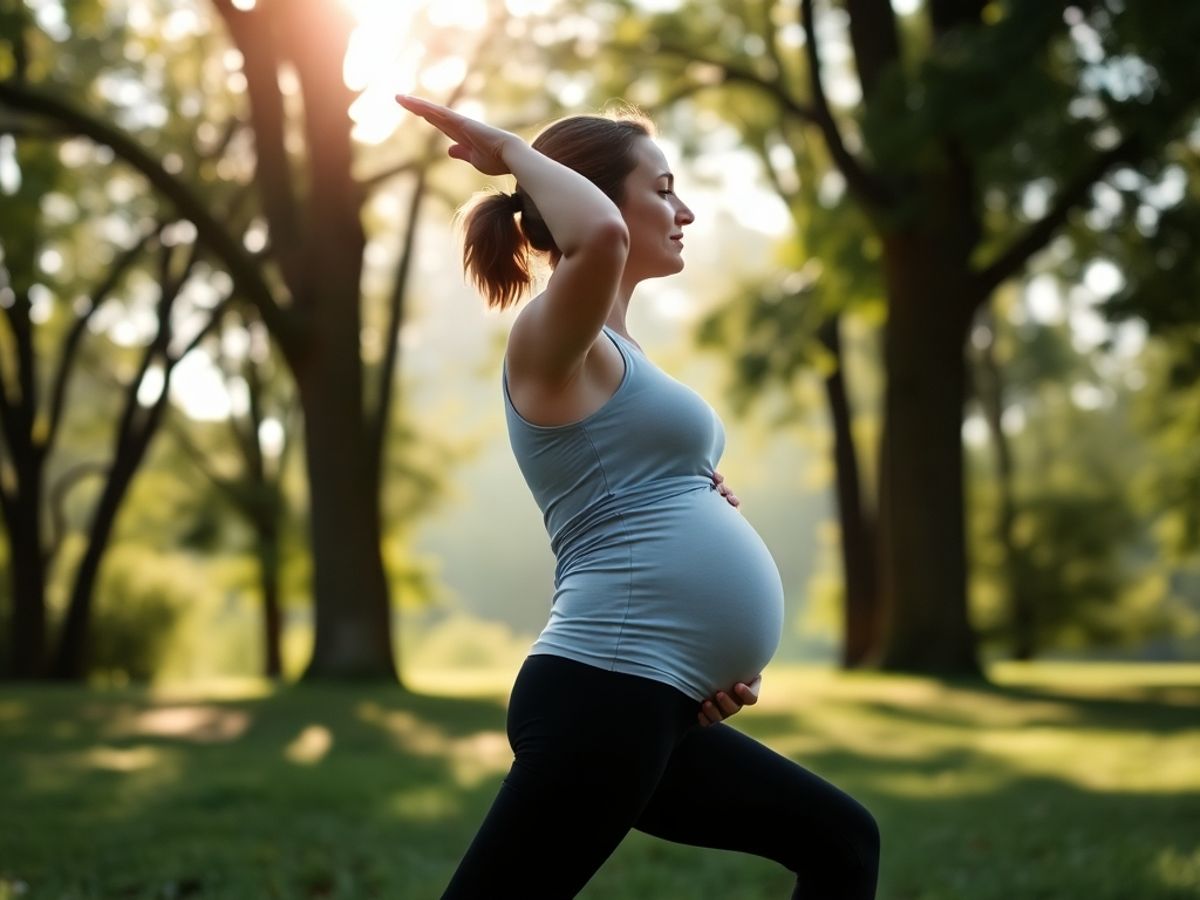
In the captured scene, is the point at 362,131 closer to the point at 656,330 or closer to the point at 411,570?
the point at 411,570

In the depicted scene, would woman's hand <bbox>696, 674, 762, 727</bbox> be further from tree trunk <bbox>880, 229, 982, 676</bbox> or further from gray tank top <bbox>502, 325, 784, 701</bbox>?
tree trunk <bbox>880, 229, 982, 676</bbox>

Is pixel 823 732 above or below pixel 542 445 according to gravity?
below

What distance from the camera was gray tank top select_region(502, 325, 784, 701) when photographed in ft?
8.79

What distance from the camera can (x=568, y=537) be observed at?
9.19ft

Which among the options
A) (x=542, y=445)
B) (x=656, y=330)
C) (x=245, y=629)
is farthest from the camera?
(x=656, y=330)

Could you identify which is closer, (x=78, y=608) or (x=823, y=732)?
(x=823, y=732)

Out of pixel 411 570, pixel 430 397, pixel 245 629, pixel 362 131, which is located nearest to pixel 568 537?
pixel 362 131

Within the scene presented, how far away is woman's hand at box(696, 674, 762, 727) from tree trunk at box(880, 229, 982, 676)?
15.3m

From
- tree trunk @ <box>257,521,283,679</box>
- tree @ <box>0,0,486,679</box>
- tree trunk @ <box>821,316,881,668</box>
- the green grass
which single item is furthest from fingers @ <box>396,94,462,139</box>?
tree trunk @ <box>257,521,283,679</box>

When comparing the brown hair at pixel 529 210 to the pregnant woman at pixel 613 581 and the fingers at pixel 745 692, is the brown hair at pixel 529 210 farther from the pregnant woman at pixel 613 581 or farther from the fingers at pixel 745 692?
the fingers at pixel 745 692

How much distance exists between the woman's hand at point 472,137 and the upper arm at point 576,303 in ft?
0.93

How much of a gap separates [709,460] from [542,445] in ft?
1.17

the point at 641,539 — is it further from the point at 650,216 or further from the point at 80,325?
the point at 80,325

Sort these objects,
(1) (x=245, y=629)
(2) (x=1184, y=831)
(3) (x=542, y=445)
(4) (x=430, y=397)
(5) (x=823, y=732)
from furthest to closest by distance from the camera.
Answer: (1) (x=245, y=629) < (4) (x=430, y=397) < (5) (x=823, y=732) < (2) (x=1184, y=831) < (3) (x=542, y=445)
